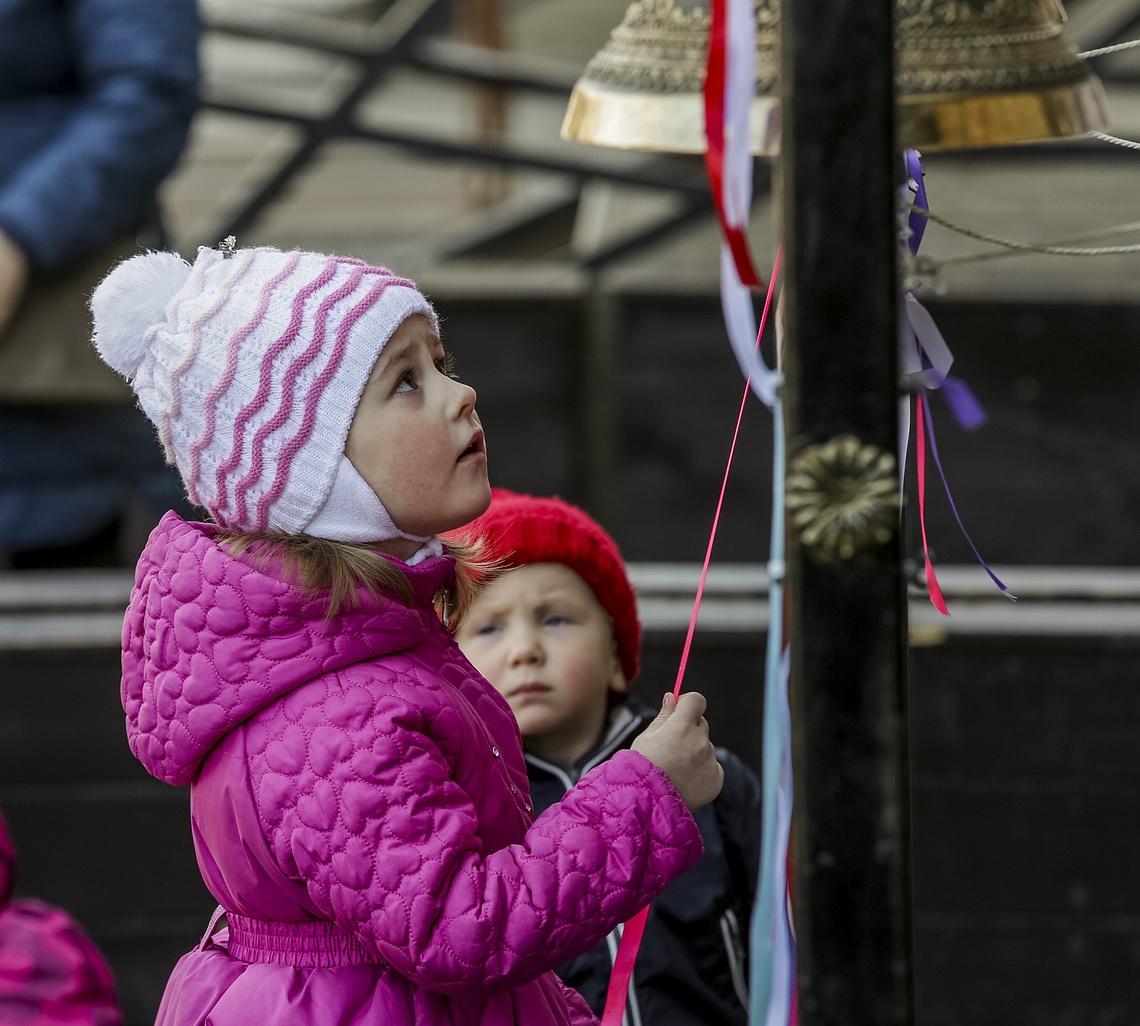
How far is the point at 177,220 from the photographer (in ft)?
18.3

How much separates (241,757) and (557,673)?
0.55 m

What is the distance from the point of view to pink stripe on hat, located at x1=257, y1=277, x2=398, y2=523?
114 cm

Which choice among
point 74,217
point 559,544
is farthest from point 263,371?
point 74,217

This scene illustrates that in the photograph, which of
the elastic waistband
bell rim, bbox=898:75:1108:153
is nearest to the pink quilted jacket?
the elastic waistband

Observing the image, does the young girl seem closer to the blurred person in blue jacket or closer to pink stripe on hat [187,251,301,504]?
pink stripe on hat [187,251,301,504]

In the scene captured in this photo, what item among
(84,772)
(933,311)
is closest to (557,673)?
(84,772)

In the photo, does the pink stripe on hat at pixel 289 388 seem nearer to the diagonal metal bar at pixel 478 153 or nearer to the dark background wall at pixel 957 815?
the dark background wall at pixel 957 815

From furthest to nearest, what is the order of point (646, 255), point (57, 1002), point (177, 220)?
point (177, 220), point (646, 255), point (57, 1002)

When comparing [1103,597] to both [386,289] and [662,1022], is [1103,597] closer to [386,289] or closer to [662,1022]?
[662,1022]

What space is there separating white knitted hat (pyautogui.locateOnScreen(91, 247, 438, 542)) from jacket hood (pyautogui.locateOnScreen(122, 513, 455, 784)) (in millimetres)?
51

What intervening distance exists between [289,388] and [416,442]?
0.10 metres

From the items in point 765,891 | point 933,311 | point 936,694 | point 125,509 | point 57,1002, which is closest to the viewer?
point 765,891

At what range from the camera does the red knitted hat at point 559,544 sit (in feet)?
5.42

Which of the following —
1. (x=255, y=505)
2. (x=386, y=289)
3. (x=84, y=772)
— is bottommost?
(x=84, y=772)
